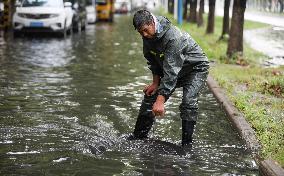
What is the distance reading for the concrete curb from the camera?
17.5ft

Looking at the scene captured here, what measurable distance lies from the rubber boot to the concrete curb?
0.71 metres

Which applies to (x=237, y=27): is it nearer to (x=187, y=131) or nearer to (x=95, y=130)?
(x=95, y=130)

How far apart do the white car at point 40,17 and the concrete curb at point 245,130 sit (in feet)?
42.4

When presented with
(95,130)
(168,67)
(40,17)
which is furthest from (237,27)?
(40,17)

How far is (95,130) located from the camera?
729 cm

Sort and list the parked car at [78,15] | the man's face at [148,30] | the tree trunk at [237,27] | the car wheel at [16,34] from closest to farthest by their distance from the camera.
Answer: the man's face at [148,30] < the tree trunk at [237,27] < the car wheel at [16,34] < the parked car at [78,15]

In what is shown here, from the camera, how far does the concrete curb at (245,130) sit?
5348 millimetres

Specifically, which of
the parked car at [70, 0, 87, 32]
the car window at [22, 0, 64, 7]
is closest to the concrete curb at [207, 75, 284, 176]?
the car window at [22, 0, 64, 7]

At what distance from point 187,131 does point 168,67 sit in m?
0.93

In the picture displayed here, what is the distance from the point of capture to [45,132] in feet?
23.3

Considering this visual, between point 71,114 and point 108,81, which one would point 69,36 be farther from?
point 71,114

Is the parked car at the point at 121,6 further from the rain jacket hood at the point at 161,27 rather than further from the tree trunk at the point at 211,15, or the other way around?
the rain jacket hood at the point at 161,27

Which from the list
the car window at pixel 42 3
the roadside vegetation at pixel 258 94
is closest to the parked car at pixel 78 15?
the car window at pixel 42 3

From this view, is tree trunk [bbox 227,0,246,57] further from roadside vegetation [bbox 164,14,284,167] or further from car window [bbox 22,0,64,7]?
car window [bbox 22,0,64,7]
